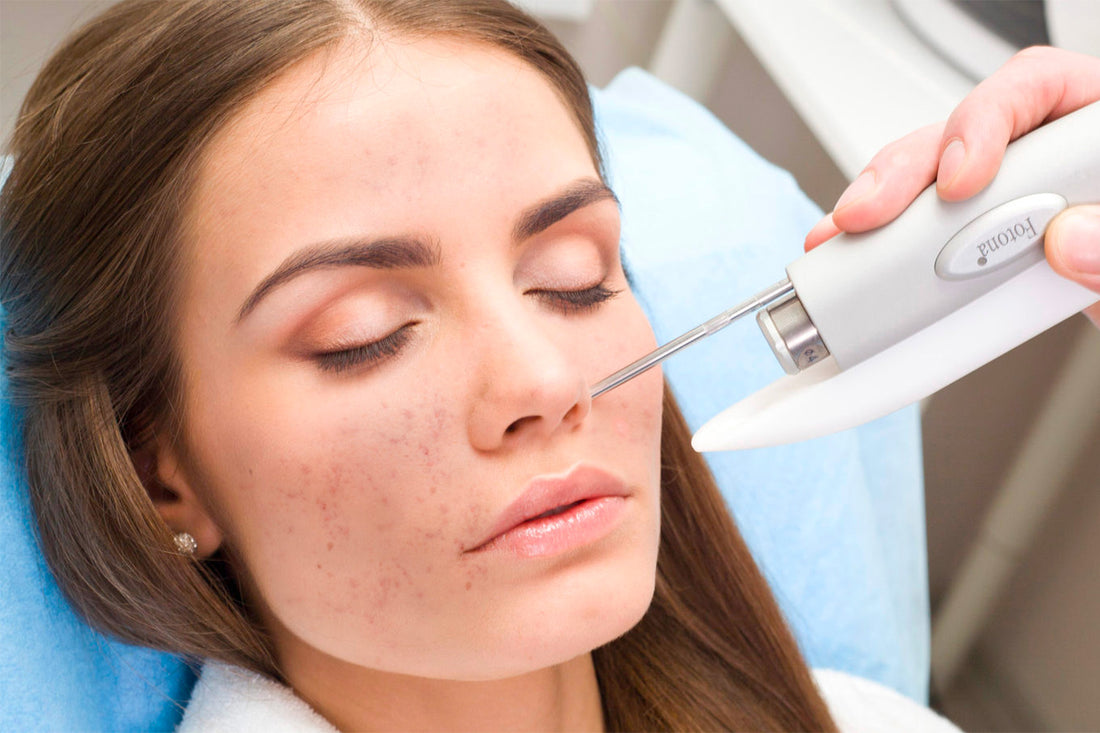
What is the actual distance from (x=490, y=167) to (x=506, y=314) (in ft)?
0.39

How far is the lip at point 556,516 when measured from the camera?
71cm

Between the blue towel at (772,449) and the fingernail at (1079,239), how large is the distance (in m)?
0.64

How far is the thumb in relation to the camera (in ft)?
2.02

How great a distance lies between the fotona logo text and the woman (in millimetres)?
289

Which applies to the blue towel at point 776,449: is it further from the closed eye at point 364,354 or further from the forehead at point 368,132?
the closed eye at point 364,354

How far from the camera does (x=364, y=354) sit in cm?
73

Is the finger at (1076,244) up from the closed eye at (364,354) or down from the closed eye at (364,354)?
down

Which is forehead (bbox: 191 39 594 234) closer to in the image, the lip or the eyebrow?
the eyebrow

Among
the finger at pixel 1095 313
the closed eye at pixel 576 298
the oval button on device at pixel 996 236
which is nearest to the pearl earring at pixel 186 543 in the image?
the closed eye at pixel 576 298

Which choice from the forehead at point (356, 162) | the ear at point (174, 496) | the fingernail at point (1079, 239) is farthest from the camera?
the ear at point (174, 496)

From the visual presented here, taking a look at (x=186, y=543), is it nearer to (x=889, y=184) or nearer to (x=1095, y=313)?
(x=889, y=184)

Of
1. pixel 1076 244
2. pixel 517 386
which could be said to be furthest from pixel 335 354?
pixel 1076 244

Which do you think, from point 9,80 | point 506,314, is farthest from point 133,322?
point 9,80

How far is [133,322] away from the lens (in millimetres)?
796
